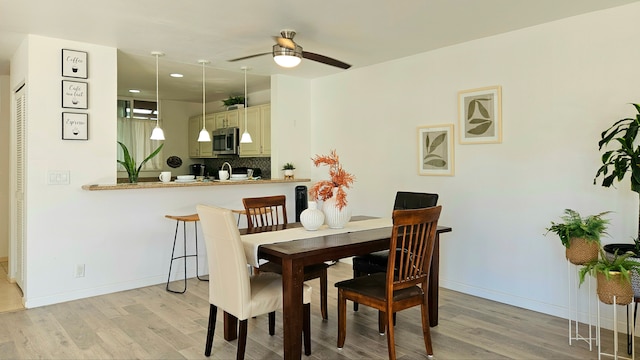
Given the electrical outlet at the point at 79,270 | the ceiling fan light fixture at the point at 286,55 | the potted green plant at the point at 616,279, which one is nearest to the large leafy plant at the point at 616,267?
the potted green plant at the point at 616,279

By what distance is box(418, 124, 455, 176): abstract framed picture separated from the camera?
169 inches

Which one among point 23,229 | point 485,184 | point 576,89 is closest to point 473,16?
point 576,89

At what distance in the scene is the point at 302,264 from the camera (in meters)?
2.51

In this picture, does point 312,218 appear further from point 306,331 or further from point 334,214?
point 306,331

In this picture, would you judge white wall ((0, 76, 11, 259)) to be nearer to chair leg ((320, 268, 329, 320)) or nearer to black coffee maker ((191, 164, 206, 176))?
black coffee maker ((191, 164, 206, 176))

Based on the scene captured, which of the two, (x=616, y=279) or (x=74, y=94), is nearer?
(x=616, y=279)

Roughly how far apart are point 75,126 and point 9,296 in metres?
1.76

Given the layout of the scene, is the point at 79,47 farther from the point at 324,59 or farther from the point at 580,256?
the point at 580,256

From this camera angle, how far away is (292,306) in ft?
8.16

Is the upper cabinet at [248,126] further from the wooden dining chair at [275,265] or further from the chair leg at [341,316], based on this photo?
the chair leg at [341,316]

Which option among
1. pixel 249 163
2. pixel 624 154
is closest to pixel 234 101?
pixel 249 163

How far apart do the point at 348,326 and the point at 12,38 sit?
382 centimetres

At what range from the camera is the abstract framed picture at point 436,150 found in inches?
169

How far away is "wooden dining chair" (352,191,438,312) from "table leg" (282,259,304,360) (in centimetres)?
107
